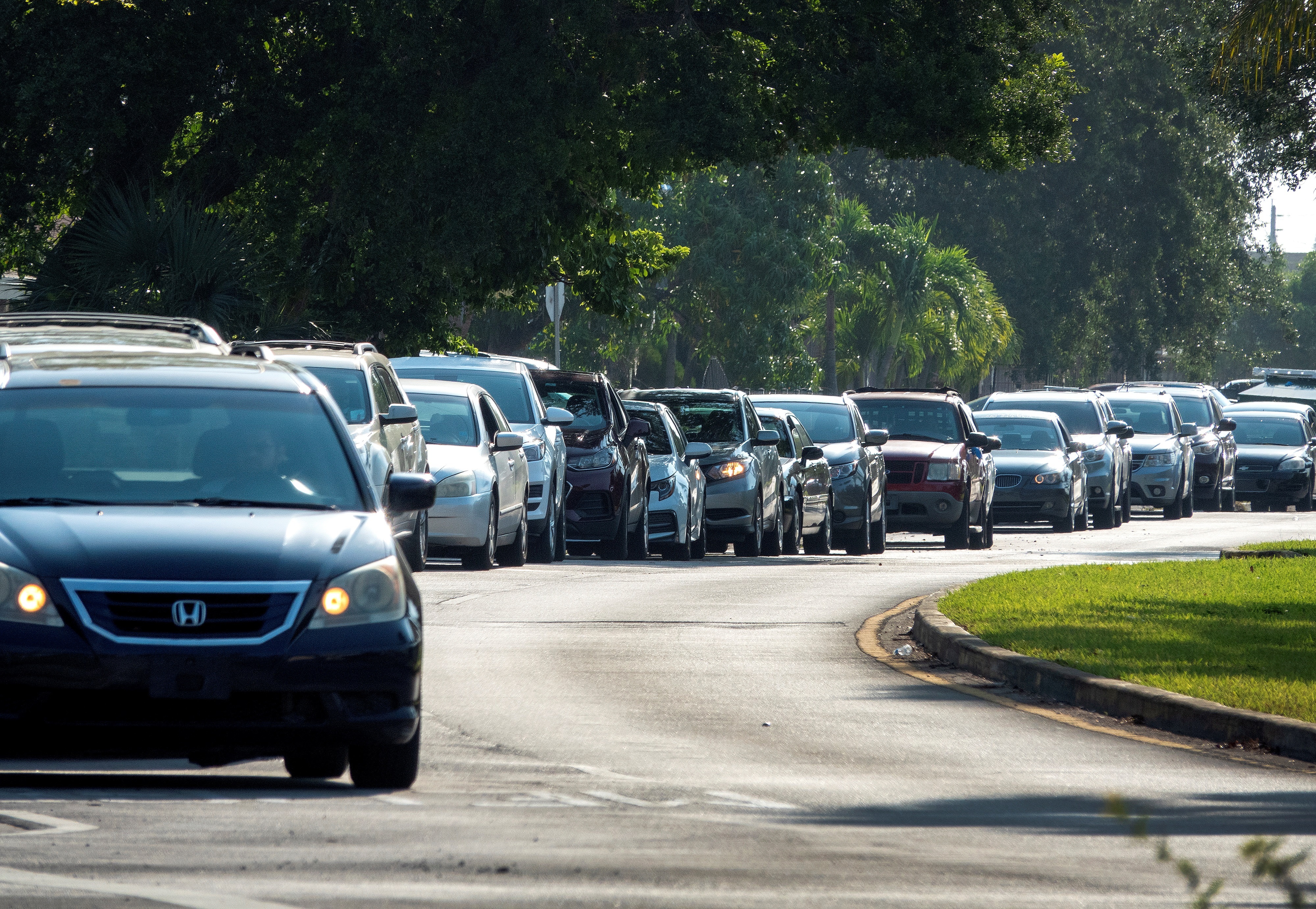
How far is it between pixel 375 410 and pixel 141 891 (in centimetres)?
1136

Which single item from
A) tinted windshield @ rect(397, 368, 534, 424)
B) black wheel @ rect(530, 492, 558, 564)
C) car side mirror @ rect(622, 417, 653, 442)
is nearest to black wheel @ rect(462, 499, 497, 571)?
black wheel @ rect(530, 492, 558, 564)

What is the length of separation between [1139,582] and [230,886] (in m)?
14.2

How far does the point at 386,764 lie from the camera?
834 cm

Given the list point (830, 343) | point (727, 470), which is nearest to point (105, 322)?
point (727, 470)

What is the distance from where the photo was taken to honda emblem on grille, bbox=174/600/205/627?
25.2ft

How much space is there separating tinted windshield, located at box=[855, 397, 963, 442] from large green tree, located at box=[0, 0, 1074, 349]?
11.9 feet

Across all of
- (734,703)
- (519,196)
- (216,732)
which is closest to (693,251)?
(519,196)

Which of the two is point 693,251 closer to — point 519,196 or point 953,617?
point 519,196

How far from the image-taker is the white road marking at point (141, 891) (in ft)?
20.0

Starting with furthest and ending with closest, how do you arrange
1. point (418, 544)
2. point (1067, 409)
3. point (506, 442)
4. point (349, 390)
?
point (1067, 409) → point (506, 442) → point (418, 544) → point (349, 390)

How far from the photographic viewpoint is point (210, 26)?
2762 cm

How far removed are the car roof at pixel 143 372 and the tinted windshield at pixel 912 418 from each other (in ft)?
69.3

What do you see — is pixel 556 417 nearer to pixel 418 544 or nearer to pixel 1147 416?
pixel 418 544

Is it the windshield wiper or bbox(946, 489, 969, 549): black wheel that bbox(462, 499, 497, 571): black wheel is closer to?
bbox(946, 489, 969, 549): black wheel
